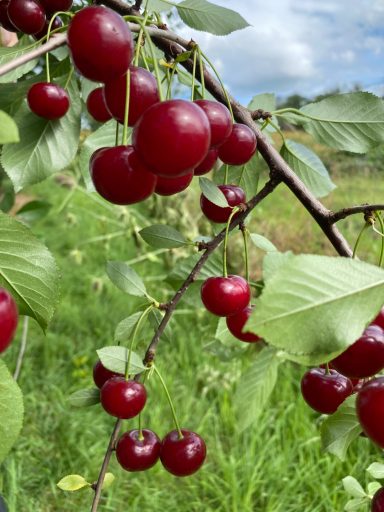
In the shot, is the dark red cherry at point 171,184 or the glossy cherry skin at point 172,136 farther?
the dark red cherry at point 171,184

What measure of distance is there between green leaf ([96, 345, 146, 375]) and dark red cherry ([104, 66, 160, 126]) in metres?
0.34

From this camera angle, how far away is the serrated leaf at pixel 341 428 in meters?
0.65

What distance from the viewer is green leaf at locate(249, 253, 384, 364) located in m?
0.42

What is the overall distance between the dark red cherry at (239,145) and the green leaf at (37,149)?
0.76 feet

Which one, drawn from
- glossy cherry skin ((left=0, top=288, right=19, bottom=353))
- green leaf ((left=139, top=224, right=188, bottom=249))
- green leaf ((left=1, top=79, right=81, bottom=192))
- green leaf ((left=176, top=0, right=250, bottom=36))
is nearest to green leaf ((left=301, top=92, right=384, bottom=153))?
green leaf ((left=176, top=0, right=250, bottom=36))

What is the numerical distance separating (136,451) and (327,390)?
31 cm

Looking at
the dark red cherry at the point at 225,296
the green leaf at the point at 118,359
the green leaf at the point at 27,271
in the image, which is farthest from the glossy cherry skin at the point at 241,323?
the green leaf at the point at 27,271

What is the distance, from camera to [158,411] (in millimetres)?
2424

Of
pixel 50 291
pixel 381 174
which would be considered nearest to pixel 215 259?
pixel 50 291

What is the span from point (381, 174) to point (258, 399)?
7113 mm

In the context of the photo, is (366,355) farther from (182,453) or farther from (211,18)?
(211,18)

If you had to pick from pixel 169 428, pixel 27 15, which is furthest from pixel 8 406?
pixel 169 428

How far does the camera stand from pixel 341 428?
0.65 m

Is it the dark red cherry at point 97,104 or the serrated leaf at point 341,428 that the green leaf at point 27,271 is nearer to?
the dark red cherry at point 97,104
